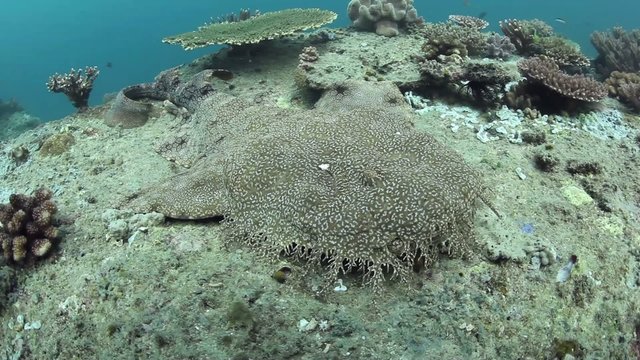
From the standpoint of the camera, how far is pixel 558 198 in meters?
4.95

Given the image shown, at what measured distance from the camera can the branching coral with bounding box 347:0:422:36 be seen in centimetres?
952

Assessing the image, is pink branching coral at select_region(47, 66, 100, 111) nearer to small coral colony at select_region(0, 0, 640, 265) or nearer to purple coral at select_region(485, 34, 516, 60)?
small coral colony at select_region(0, 0, 640, 265)

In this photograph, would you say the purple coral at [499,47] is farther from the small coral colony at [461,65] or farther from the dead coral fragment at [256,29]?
the dead coral fragment at [256,29]

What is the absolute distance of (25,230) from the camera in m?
4.73

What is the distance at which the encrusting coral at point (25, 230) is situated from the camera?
4.62 metres

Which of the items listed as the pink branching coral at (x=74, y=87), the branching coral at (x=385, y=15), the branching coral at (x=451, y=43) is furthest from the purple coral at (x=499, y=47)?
the pink branching coral at (x=74, y=87)

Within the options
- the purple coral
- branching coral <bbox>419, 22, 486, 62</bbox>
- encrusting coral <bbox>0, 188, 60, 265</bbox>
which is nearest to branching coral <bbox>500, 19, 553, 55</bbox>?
the purple coral

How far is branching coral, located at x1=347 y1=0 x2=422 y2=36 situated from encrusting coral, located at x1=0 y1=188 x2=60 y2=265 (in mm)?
7282

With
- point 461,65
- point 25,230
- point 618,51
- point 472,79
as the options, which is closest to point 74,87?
point 25,230

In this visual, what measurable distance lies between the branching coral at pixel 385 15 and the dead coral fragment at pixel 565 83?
138 inches

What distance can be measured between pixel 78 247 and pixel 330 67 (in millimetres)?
4864

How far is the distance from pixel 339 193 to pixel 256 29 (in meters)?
5.88

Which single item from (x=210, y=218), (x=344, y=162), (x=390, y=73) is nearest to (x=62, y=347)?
(x=210, y=218)

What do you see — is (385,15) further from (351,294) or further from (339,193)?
(351,294)
